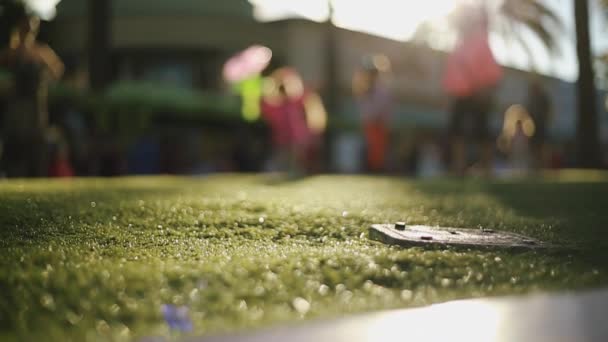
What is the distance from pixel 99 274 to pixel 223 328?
24.9 inches

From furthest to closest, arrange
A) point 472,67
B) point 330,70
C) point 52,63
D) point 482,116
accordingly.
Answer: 1. point 330,70
2. point 482,116
3. point 472,67
4. point 52,63

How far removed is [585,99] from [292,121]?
307 inches

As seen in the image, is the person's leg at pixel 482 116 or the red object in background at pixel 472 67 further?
the person's leg at pixel 482 116

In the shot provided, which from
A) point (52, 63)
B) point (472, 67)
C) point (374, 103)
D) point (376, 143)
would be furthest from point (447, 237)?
point (376, 143)

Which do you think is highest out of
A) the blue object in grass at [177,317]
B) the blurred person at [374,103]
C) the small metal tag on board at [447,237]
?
the blurred person at [374,103]

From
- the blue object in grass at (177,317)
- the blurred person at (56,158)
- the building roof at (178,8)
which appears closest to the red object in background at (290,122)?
the blurred person at (56,158)

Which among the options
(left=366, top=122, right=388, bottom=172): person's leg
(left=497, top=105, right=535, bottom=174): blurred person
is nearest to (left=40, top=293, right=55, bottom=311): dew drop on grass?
(left=366, top=122, right=388, bottom=172): person's leg

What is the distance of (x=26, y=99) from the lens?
29.1 feet

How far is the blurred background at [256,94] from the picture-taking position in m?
9.99

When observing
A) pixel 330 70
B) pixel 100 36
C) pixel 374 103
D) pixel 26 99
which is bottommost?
pixel 26 99

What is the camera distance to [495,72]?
1002cm

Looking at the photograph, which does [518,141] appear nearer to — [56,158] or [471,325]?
[56,158]

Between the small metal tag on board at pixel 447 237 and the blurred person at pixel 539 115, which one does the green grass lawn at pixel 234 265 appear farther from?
the blurred person at pixel 539 115

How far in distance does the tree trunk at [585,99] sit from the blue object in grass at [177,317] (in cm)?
1620
